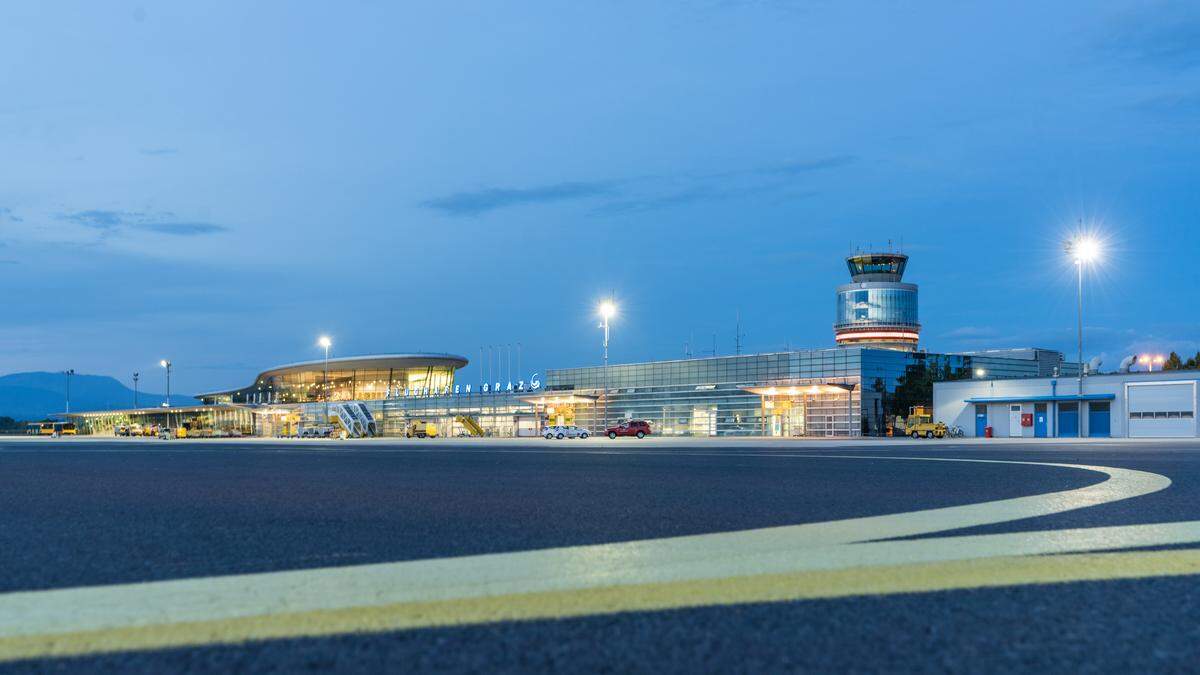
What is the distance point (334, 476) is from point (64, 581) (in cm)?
1101

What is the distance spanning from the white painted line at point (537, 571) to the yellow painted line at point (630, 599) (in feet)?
0.54

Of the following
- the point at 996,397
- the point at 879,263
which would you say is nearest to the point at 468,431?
the point at 996,397

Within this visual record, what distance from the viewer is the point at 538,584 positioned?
5352 millimetres

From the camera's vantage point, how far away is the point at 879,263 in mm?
133000

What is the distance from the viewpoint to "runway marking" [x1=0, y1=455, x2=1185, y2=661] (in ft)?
A: 14.4

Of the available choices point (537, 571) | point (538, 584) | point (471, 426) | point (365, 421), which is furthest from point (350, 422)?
point (538, 584)

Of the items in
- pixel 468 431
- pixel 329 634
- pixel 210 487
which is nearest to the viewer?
pixel 329 634

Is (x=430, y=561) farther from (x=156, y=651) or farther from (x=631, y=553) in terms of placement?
(x=156, y=651)

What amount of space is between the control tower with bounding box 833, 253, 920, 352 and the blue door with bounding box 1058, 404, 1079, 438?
2499 inches

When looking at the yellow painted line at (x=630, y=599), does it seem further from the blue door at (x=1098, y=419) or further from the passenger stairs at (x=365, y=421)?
the passenger stairs at (x=365, y=421)

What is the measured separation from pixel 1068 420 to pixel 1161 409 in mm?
5611

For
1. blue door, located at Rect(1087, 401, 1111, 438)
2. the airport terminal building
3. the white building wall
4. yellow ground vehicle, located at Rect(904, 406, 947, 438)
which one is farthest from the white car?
blue door, located at Rect(1087, 401, 1111, 438)

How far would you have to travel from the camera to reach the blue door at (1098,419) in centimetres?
6347

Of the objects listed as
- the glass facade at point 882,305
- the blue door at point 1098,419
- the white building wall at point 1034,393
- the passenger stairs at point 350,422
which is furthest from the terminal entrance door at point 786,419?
the glass facade at point 882,305
